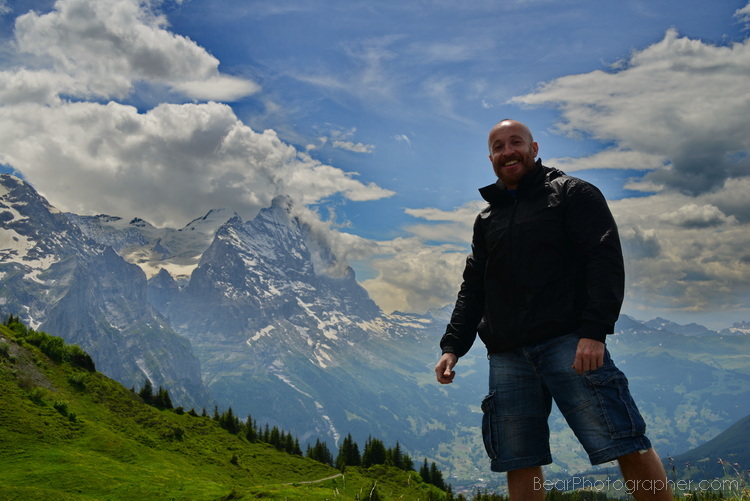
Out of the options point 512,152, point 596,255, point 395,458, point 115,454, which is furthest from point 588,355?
point 395,458

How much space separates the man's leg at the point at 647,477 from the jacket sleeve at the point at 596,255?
3.65 feet

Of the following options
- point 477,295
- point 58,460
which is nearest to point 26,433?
point 58,460

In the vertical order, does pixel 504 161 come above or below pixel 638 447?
above

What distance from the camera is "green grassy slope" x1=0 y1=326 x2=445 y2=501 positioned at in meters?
28.0

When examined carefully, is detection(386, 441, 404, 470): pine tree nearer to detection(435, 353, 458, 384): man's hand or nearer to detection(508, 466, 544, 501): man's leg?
detection(435, 353, 458, 384): man's hand

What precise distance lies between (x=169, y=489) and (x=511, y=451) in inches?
1160

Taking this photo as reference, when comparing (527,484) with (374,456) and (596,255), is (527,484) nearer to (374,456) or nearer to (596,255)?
(596,255)

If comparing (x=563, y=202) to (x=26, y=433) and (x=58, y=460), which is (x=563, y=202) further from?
(x=26, y=433)

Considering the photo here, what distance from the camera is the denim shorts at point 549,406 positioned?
15.8 feet

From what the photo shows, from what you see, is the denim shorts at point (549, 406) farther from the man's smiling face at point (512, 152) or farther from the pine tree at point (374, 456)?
the pine tree at point (374, 456)

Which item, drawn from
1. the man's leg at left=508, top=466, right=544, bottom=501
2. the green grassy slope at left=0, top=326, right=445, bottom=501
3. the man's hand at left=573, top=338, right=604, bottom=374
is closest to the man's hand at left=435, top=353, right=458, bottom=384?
the man's leg at left=508, top=466, right=544, bottom=501

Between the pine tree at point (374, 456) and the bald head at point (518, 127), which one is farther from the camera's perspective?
the pine tree at point (374, 456)

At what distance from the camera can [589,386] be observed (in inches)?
197

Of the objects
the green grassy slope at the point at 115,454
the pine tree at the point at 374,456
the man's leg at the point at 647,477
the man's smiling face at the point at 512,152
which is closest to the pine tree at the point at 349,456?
the pine tree at the point at 374,456
